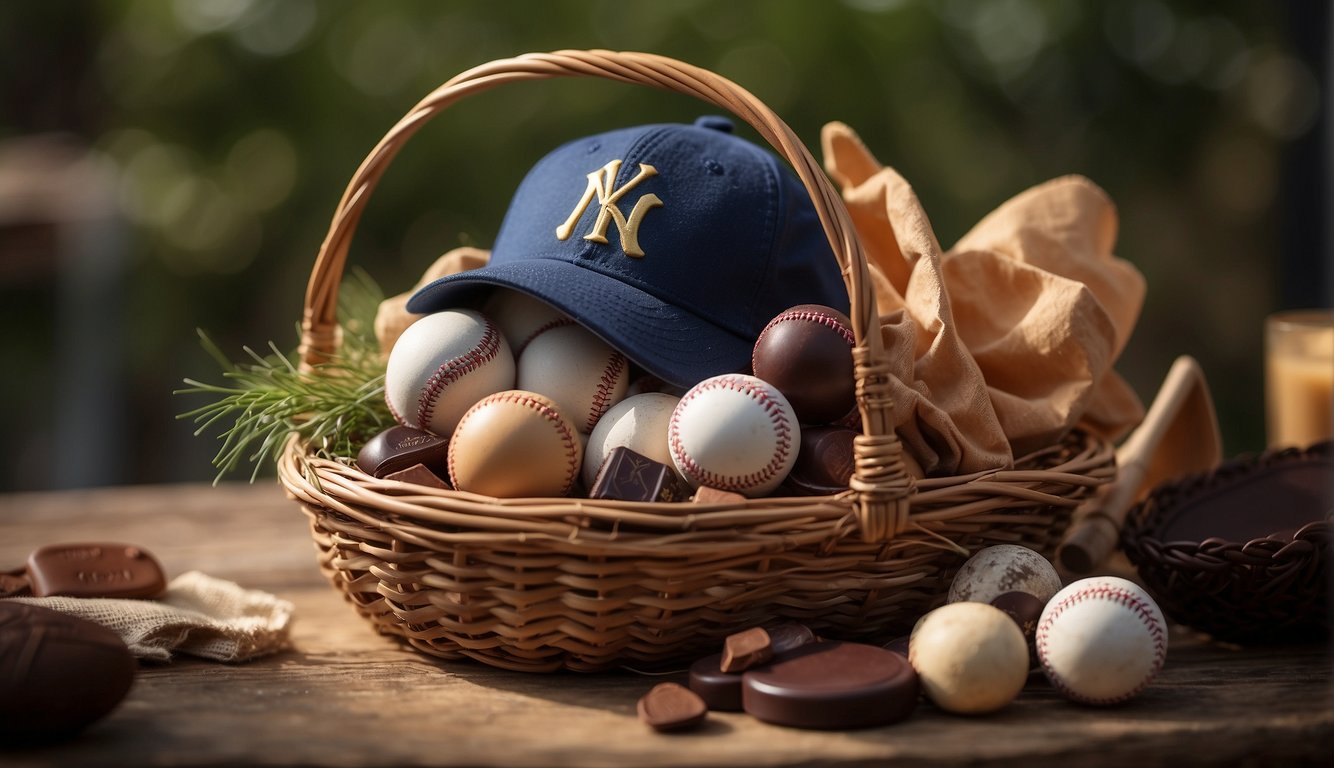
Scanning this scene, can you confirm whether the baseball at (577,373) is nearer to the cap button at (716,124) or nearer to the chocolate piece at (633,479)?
the chocolate piece at (633,479)

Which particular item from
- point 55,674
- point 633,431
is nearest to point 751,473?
point 633,431

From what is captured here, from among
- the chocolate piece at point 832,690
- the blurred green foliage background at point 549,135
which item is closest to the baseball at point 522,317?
the chocolate piece at point 832,690

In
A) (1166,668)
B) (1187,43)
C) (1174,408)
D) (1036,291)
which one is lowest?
(1166,668)

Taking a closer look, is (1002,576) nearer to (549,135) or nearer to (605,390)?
(605,390)

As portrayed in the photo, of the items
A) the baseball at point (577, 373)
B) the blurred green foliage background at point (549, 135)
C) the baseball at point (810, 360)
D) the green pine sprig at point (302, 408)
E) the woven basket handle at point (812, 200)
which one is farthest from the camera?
the blurred green foliage background at point (549, 135)

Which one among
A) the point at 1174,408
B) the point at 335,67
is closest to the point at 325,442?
the point at 1174,408

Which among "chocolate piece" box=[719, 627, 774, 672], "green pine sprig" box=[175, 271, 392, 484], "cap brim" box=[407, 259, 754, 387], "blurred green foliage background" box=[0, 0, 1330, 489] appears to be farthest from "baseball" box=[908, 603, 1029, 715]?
"blurred green foliage background" box=[0, 0, 1330, 489]

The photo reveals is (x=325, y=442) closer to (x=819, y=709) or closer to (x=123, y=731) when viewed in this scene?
(x=123, y=731)
